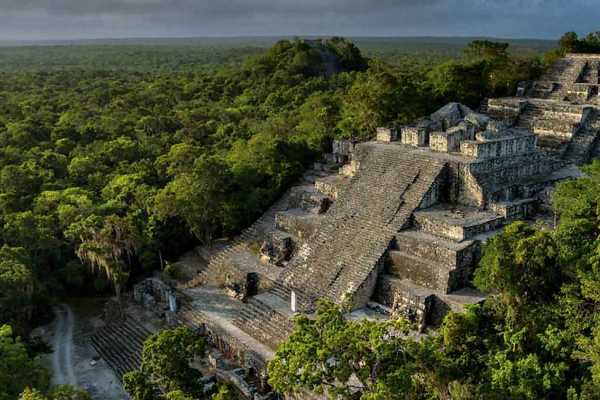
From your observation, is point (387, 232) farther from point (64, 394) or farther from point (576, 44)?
point (576, 44)

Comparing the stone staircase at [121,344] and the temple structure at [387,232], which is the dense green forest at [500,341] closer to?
the temple structure at [387,232]

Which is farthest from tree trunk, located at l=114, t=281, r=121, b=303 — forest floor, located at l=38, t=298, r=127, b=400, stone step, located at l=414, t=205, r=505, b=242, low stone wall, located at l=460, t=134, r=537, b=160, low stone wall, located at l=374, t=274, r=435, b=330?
low stone wall, located at l=460, t=134, r=537, b=160

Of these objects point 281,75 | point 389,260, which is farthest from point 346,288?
point 281,75

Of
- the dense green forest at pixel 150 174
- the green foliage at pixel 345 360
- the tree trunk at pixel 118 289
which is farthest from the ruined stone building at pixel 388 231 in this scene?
the green foliage at pixel 345 360

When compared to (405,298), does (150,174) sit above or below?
above

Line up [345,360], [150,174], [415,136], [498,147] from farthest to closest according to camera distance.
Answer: [150,174] → [415,136] → [498,147] → [345,360]

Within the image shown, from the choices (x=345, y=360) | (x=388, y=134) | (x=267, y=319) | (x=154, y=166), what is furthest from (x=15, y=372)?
(x=154, y=166)
